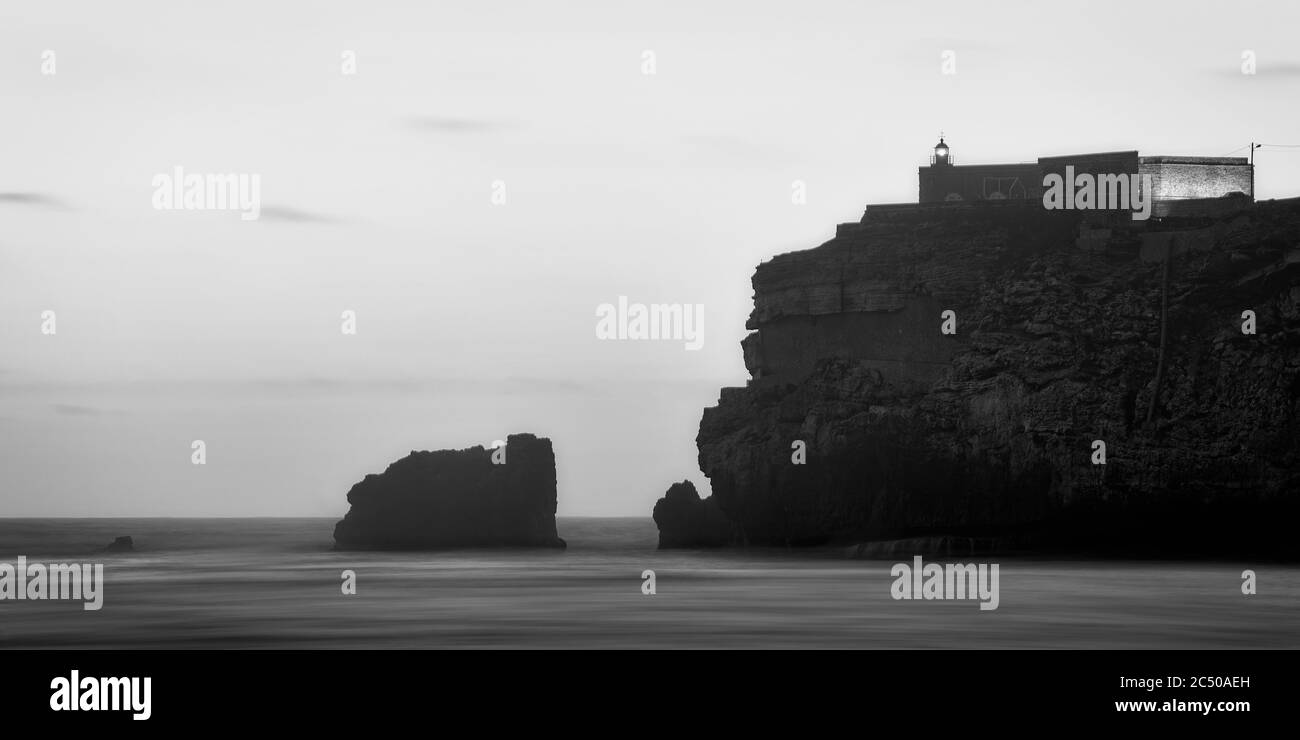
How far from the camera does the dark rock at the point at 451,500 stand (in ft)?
290

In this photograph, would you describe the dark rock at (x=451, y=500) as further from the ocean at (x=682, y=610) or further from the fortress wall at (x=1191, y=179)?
the fortress wall at (x=1191, y=179)

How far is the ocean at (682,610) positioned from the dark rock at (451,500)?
32023 millimetres

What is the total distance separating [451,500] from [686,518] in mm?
16871

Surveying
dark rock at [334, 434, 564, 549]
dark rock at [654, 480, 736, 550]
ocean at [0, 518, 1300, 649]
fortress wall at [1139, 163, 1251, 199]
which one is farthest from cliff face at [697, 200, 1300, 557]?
dark rock at [334, 434, 564, 549]

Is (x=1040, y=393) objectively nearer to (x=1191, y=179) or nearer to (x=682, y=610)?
(x=1191, y=179)

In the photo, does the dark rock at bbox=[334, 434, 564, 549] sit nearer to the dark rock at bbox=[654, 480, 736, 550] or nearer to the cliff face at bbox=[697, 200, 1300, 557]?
the dark rock at bbox=[654, 480, 736, 550]

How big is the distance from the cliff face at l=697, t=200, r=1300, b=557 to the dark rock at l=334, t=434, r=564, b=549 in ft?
82.2

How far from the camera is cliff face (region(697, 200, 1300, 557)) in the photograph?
57.9 m

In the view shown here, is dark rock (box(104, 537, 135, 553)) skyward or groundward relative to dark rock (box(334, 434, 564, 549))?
groundward

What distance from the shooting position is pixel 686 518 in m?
79.1
